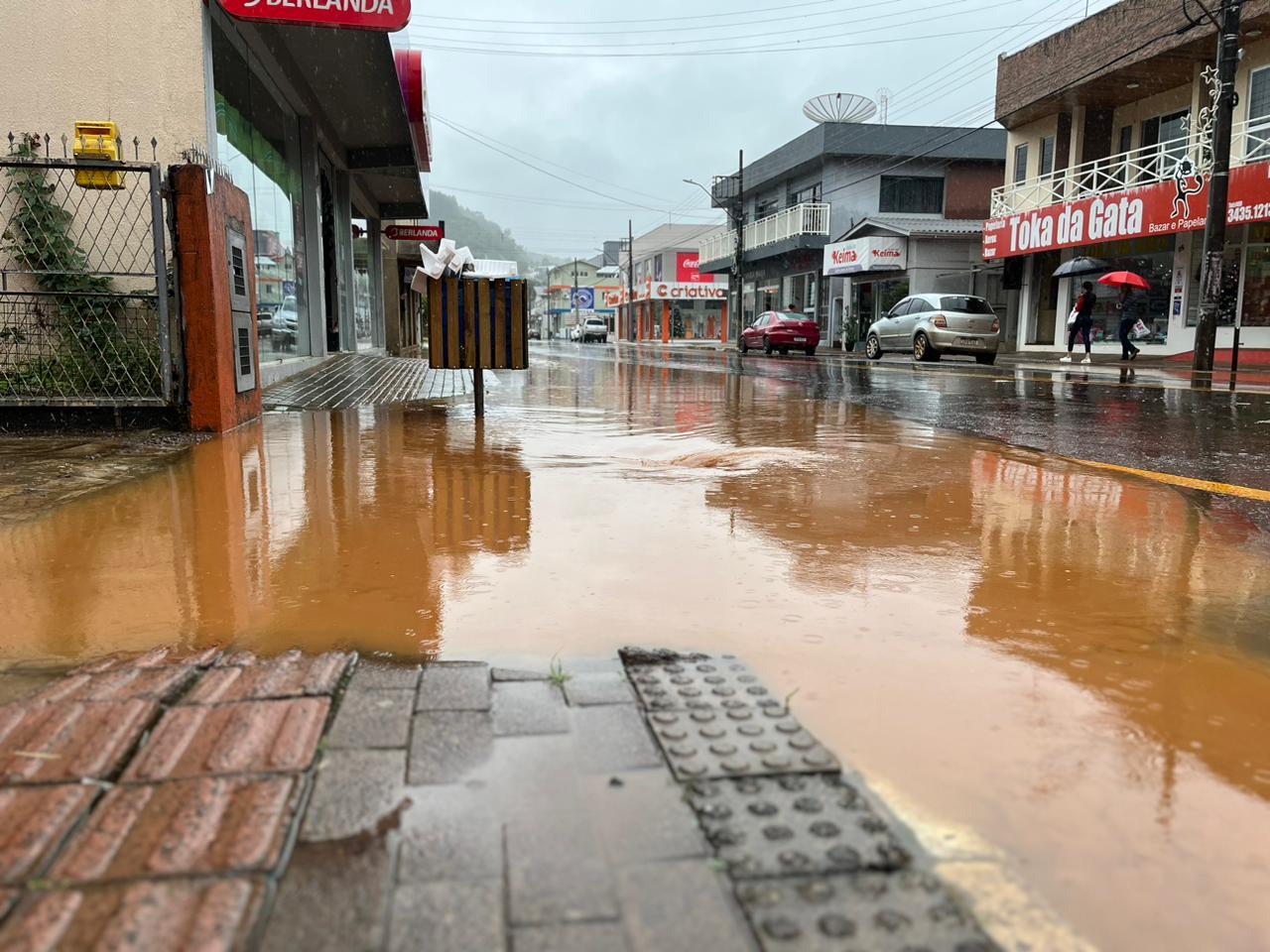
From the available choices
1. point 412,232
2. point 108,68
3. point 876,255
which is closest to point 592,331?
point 876,255

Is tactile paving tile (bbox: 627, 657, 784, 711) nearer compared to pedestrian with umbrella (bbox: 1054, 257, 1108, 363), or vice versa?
tactile paving tile (bbox: 627, 657, 784, 711)

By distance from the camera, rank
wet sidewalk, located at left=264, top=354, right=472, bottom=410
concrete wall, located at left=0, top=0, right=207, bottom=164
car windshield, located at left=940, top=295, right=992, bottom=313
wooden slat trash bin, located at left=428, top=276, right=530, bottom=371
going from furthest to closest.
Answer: car windshield, located at left=940, top=295, right=992, bottom=313 → wet sidewalk, located at left=264, top=354, right=472, bottom=410 → wooden slat trash bin, located at left=428, top=276, right=530, bottom=371 → concrete wall, located at left=0, top=0, right=207, bottom=164

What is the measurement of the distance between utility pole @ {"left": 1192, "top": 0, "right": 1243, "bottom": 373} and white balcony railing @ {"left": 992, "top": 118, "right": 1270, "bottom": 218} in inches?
115

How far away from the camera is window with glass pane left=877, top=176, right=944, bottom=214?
38.2 m

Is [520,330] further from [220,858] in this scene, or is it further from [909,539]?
[220,858]

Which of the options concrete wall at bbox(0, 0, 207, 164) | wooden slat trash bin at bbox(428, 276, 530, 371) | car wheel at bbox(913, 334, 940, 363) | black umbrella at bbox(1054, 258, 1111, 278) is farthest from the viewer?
black umbrella at bbox(1054, 258, 1111, 278)

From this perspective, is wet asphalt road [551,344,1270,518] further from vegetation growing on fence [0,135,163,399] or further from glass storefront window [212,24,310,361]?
glass storefront window [212,24,310,361]

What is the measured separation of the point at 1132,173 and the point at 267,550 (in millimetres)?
25896

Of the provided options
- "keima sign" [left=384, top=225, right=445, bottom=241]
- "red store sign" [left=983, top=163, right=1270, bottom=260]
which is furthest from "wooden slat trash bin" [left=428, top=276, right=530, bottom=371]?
"keima sign" [left=384, top=225, right=445, bottom=241]

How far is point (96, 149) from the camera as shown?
6.77 metres

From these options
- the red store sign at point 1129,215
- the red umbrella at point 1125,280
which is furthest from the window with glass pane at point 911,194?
the red umbrella at point 1125,280

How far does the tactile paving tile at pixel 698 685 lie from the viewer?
7.42 feet

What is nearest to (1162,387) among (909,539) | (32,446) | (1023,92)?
(909,539)

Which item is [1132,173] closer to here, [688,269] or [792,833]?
[792,833]
